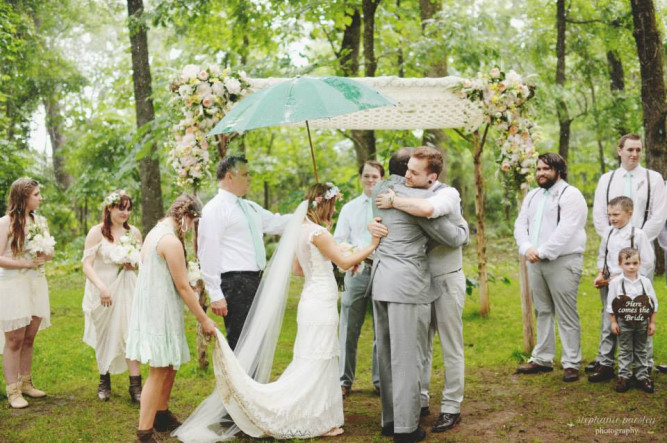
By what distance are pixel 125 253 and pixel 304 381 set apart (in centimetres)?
201

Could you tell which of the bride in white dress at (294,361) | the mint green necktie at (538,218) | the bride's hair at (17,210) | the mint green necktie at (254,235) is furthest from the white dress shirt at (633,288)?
the bride's hair at (17,210)

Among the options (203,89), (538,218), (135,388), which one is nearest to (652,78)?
(538,218)

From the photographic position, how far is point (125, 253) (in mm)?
4980

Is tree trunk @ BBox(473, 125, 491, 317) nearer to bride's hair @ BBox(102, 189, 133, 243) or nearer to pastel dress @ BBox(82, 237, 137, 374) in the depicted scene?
bride's hair @ BBox(102, 189, 133, 243)

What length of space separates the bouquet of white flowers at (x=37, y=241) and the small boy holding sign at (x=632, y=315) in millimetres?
4801

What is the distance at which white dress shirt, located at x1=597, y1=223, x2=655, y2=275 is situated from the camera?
482 cm

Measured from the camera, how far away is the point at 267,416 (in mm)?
4039

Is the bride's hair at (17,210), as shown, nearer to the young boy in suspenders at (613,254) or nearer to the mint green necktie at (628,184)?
the young boy in suspenders at (613,254)

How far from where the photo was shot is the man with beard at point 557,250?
5.09 meters

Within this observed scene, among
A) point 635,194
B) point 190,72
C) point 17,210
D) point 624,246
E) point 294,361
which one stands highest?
point 190,72

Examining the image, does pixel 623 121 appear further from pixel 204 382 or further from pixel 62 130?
pixel 62 130

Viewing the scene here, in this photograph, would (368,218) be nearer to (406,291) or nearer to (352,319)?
(352,319)

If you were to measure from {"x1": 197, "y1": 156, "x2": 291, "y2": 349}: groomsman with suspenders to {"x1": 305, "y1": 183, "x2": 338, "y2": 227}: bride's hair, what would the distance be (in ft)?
1.73

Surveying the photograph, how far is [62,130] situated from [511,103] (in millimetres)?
14641
